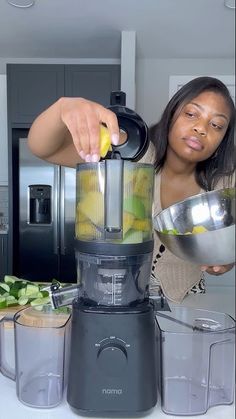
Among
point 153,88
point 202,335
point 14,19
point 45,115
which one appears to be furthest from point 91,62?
point 202,335

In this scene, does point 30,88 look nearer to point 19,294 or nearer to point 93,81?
point 93,81

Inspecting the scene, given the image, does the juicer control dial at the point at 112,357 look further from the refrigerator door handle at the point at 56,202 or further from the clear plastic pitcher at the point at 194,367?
the refrigerator door handle at the point at 56,202

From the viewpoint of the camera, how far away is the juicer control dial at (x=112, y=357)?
0.46 m

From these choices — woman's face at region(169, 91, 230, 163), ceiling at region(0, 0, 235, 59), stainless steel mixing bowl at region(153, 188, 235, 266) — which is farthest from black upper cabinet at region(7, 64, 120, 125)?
stainless steel mixing bowl at region(153, 188, 235, 266)

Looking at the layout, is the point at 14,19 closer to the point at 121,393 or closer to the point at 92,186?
the point at 92,186

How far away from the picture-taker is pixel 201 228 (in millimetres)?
460

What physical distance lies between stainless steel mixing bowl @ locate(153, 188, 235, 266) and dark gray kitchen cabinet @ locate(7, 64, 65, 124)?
2129mm

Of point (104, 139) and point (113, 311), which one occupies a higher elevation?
→ point (104, 139)

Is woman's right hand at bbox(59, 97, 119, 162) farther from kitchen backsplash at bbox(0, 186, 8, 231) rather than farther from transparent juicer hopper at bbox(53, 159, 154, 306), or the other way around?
kitchen backsplash at bbox(0, 186, 8, 231)

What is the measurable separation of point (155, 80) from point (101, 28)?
582 mm

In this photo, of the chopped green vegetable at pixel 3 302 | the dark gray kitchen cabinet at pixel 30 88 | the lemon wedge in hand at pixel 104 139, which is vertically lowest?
the chopped green vegetable at pixel 3 302

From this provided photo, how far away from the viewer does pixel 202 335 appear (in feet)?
1.66

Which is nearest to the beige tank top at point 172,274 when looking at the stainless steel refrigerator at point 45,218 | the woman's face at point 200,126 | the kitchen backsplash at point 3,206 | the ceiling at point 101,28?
the woman's face at point 200,126

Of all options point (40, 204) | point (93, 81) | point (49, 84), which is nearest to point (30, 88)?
point (49, 84)
